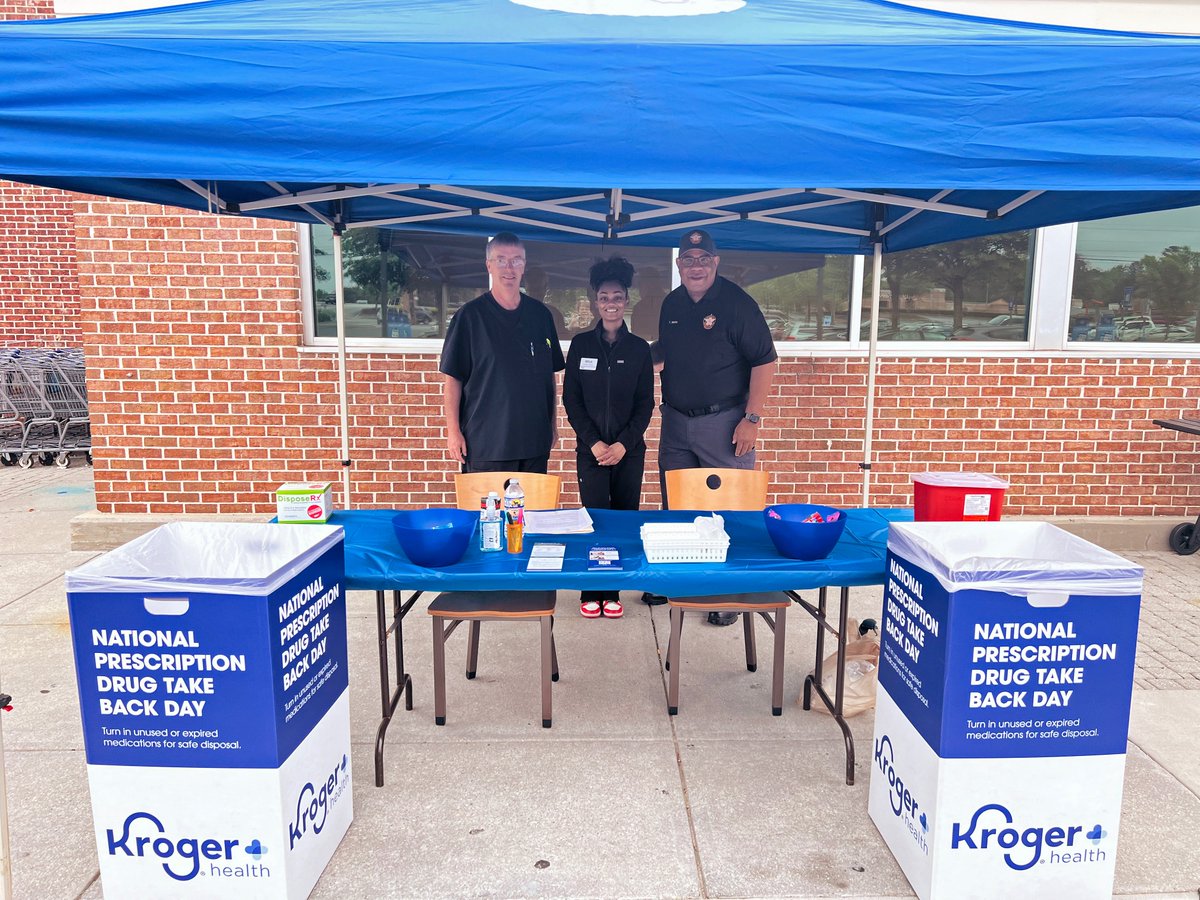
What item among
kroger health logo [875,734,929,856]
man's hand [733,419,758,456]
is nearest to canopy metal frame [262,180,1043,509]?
man's hand [733,419,758,456]

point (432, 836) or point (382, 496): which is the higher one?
point (382, 496)

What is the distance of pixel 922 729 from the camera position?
216 cm

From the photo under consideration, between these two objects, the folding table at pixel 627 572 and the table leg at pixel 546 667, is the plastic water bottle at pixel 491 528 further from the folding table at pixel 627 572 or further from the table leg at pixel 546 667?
the table leg at pixel 546 667

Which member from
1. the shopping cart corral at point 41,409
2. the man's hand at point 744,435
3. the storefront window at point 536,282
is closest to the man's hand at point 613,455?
the man's hand at point 744,435

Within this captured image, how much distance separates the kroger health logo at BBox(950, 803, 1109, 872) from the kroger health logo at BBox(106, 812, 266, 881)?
189cm

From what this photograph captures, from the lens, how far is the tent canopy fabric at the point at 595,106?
1943 millimetres

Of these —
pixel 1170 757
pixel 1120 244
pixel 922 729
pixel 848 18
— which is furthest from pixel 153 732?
pixel 1120 244

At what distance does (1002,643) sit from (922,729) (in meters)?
0.33

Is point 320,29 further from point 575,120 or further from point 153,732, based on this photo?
point 153,732

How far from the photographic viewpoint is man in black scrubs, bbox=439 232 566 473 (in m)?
3.85

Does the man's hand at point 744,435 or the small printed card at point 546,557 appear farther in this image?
the man's hand at point 744,435

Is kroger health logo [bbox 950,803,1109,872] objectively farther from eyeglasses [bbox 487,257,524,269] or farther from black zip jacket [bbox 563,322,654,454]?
eyeglasses [bbox 487,257,524,269]

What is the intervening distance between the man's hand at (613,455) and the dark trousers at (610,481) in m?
0.09

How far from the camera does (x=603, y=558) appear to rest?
106 inches
